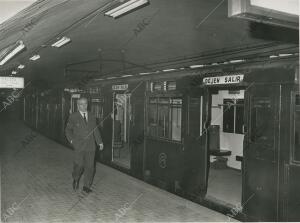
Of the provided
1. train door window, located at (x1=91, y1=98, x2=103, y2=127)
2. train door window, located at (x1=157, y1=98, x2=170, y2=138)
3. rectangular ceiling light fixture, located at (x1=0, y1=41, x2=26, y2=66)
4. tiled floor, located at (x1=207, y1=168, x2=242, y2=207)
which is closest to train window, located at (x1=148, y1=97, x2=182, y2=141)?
train door window, located at (x1=157, y1=98, x2=170, y2=138)

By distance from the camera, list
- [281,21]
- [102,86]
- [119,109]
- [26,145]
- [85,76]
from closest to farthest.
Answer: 1. [281,21]
2. [102,86]
3. [85,76]
4. [26,145]
5. [119,109]

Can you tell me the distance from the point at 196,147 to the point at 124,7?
3.83 meters

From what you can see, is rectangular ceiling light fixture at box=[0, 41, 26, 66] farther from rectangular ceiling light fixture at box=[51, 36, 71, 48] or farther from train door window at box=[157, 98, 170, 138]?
train door window at box=[157, 98, 170, 138]

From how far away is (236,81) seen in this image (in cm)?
625

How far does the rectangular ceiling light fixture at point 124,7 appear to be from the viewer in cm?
420

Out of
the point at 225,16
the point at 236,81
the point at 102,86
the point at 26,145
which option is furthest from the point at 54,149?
the point at 225,16

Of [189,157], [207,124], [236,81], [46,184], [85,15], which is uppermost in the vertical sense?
[85,15]

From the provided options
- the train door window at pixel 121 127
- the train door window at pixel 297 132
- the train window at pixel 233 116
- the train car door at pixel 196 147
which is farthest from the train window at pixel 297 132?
the train door window at pixel 121 127

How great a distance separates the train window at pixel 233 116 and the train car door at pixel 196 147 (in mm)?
3001

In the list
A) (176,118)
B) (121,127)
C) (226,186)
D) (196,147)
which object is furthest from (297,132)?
(121,127)

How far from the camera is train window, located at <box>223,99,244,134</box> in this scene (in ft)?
33.5

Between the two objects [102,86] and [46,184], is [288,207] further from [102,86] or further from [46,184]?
[102,86]

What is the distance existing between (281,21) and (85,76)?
1103 cm

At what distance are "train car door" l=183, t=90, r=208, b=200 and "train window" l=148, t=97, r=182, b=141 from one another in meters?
0.38
